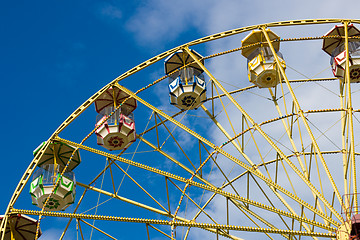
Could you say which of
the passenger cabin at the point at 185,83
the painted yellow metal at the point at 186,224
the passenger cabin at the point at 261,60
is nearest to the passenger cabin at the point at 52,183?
the painted yellow metal at the point at 186,224

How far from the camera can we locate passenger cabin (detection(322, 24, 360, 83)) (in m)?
23.5

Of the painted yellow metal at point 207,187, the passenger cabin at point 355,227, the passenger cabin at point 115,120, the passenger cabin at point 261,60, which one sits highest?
the passenger cabin at point 261,60

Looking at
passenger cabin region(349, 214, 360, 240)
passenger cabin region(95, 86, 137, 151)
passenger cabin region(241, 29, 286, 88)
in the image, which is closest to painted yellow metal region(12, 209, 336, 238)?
A: passenger cabin region(349, 214, 360, 240)

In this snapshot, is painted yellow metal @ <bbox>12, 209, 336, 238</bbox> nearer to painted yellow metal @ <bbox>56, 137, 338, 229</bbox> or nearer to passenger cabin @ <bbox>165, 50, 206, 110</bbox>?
painted yellow metal @ <bbox>56, 137, 338, 229</bbox>

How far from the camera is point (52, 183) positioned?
22219 mm

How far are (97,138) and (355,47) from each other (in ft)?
35.9

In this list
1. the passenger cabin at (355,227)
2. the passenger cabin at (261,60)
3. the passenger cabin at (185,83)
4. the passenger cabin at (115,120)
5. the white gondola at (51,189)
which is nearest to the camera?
the passenger cabin at (355,227)

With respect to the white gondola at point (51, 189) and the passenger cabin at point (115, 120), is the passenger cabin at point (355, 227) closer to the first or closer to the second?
the passenger cabin at point (115, 120)

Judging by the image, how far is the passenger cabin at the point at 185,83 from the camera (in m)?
23.9

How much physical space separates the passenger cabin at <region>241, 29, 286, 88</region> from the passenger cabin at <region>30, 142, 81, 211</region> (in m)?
7.95

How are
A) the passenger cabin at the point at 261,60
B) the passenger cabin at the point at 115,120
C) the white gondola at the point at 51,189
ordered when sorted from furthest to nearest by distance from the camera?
the passenger cabin at the point at 261,60
the passenger cabin at the point at 115,120
the white gondola at the point at 51,189

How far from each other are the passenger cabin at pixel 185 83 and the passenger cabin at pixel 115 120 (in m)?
1.90

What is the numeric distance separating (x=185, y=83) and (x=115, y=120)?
3.17 m

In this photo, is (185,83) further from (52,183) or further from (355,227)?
(355,227)
